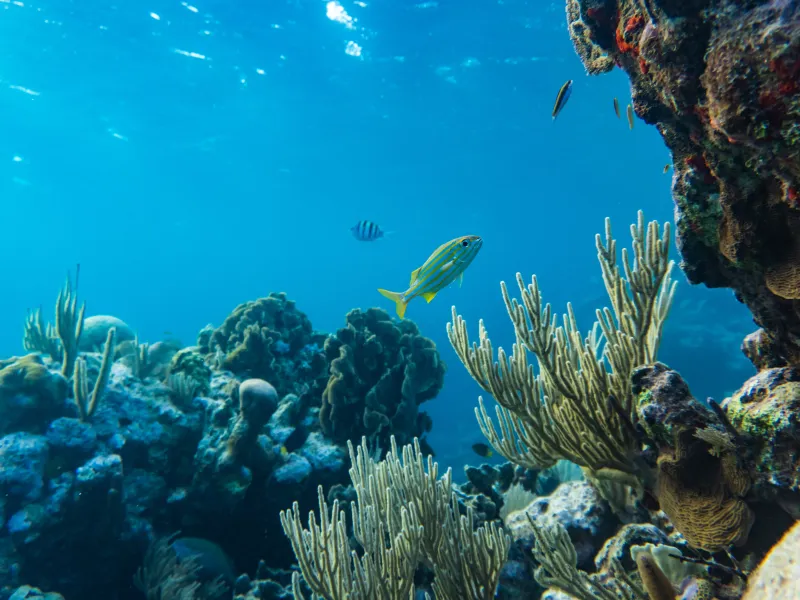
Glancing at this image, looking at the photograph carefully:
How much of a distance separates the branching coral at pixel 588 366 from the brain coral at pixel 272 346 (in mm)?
4805

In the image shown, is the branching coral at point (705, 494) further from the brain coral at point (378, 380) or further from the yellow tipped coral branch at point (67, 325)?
the yellow tipped coral branch at point (67, 325)

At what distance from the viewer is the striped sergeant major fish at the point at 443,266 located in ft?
13.4

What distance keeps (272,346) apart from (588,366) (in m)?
6.00

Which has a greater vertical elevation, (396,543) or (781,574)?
(396,543)

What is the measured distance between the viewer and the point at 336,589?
2492 mm

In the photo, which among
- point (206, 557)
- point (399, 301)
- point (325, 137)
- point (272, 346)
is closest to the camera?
point (399, 301)

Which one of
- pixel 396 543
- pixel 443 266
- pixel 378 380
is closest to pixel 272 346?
pixel 378 380

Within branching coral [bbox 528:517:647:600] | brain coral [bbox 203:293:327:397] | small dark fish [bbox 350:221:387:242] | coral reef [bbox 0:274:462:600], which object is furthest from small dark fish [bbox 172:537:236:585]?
small dark fish [bbox 350:221:387:242]

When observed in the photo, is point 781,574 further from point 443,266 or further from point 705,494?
point 443,266

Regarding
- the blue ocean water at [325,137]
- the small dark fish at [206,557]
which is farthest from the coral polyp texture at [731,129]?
the blue ocean water at [325,137]

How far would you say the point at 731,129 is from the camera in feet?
5.84

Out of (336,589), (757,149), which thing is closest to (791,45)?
(757,149)

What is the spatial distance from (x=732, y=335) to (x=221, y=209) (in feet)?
150

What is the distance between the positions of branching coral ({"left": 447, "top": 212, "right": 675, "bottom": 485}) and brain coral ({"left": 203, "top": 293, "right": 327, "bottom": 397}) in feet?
15.8
